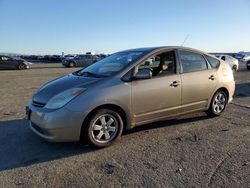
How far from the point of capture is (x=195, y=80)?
6.21 m

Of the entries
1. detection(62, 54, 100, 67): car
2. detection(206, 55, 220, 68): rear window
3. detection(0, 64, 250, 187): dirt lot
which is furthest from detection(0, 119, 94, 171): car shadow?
detection(62, 54, 100, 67): car

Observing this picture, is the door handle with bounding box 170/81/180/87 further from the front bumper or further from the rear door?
the front bumper

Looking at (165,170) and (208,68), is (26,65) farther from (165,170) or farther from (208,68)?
(165,170)

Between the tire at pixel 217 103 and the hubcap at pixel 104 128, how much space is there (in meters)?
2.64

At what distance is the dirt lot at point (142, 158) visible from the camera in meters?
3.84

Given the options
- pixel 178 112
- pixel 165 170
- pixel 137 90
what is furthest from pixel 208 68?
pixel 165 170

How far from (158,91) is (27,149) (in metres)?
2.44

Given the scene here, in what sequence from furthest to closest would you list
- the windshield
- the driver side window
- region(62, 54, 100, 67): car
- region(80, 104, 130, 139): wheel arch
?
1. region(62, 54, 100, 67): car
2. the driver side window
3. the windshield
4. region(80, 104, 130, 139): wheel arch

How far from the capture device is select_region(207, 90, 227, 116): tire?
6785mm

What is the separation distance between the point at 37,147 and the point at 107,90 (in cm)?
149

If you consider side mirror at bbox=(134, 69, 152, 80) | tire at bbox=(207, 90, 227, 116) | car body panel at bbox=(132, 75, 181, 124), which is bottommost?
tire at bbox=(207, 90, 227, 116)

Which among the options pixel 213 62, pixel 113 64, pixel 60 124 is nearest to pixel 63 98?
pixel 60 124

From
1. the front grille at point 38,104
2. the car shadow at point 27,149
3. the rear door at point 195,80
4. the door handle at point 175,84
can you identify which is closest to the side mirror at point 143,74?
the door handle at point 175,84

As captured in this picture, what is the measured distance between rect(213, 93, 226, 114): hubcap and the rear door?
1.05 ft
